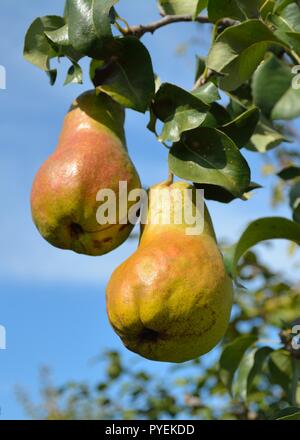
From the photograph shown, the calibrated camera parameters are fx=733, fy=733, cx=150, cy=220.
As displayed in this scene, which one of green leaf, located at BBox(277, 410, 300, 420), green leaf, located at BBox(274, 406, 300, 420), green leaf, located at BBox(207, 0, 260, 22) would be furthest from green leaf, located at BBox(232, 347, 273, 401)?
green leaf, located at BBox(207, 0, 260, 22)

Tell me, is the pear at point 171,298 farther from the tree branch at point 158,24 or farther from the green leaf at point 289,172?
the green leaf at point 289,172

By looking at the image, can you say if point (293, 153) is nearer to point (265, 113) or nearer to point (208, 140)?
point (265, 113)

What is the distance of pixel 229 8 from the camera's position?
138 cm

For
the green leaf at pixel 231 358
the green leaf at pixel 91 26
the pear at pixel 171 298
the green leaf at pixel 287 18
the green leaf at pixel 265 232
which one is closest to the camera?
the pear at pixel 171 298

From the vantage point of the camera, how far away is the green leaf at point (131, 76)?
129cm

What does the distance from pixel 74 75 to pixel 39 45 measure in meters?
0.13

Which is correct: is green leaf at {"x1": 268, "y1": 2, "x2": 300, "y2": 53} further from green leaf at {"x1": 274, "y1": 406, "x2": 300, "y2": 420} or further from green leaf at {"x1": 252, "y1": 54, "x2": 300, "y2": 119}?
green leaf at {"x1": 274, "y1": 406, "x2": 300, "y2": 420}

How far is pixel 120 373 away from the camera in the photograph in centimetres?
337

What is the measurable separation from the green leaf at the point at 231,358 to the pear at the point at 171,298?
2.65 ft

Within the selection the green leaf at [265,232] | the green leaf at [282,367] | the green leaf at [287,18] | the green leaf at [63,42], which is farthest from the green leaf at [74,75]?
the green leaf at [282,367]

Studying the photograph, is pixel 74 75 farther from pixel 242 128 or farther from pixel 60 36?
pixel 242 128

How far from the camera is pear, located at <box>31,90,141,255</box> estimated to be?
1.23m
